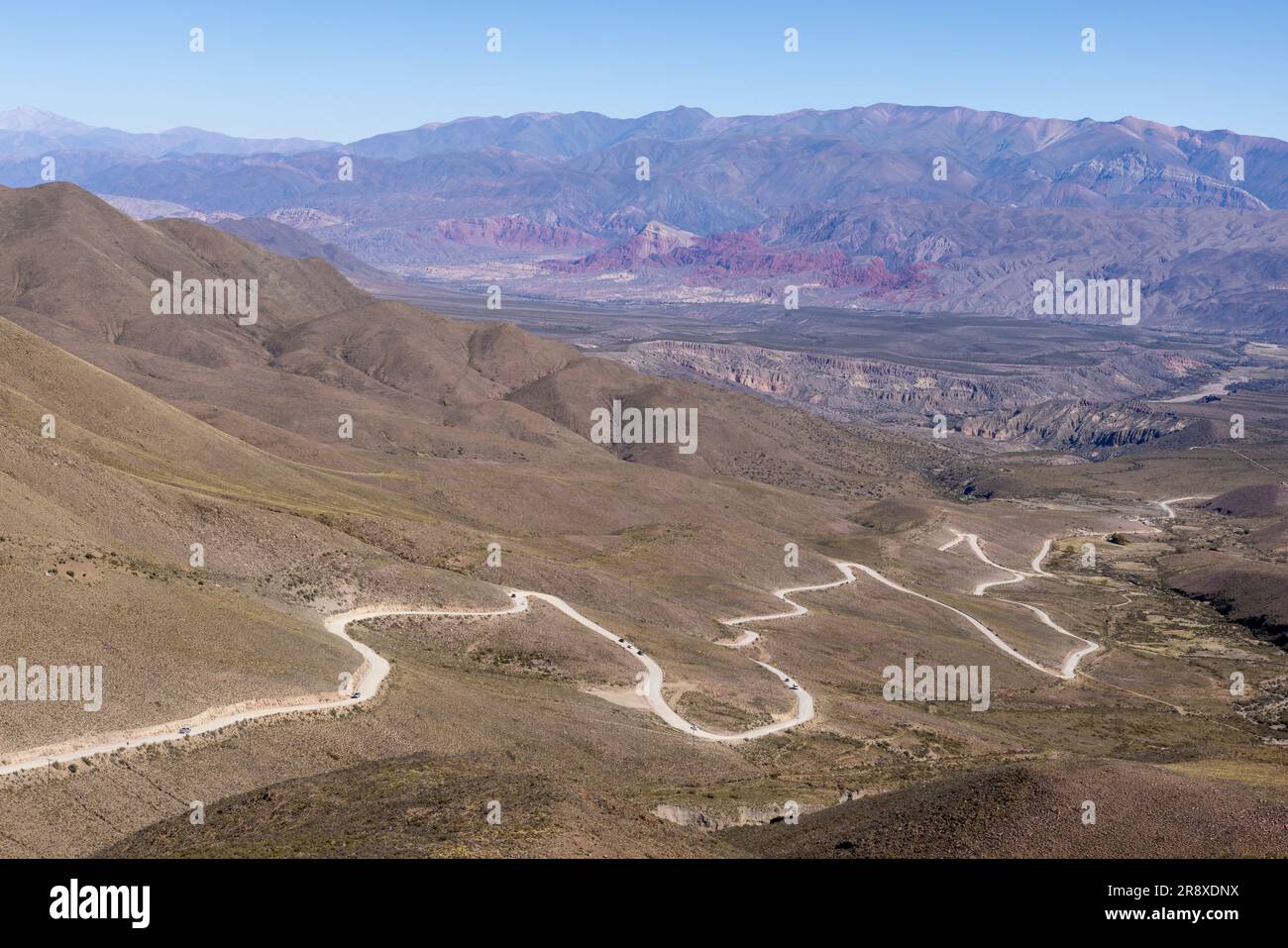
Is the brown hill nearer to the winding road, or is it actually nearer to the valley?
the valley

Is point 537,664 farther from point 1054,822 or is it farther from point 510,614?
point 1054,822

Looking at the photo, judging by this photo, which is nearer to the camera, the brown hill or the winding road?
the brown hill

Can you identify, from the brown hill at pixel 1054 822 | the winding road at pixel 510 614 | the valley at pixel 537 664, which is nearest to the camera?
the brown hill at pixel 1054 822

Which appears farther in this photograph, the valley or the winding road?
the winding road

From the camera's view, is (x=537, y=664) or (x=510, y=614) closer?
(x=537, y=664)

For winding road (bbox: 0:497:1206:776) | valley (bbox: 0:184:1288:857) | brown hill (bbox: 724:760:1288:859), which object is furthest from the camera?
winding road (bbox: 0:497:1206:776)

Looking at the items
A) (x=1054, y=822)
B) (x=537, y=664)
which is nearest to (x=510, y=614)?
(x=537, y=664)

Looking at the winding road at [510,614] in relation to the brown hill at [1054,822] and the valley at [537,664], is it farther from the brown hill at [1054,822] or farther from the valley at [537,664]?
the brown hill at [1054,822]

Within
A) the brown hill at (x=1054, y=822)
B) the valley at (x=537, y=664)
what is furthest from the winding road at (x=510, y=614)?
the brown hill at (x=1054, y=822)

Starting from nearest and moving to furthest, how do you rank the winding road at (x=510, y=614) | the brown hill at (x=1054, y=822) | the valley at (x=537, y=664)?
the brown hill at (x=1054, y=822) → the valley at (x=537, y=664) → the winding road at (x=510, y=614)

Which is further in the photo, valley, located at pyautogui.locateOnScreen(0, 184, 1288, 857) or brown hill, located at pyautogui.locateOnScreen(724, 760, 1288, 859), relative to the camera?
valley, located at pyautogui.locateOnScreen(0, 184, 1288, 857)

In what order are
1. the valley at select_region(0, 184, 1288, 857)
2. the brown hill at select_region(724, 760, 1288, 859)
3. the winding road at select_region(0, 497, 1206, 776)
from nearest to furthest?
the brown hill at select_region(724, 760, 1288, 859)
the valley at select_region(0, 184, 1288, 857)
the winding road at select_region(0, 497, 1206, 776)

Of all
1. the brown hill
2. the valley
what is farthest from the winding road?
the brown hill
